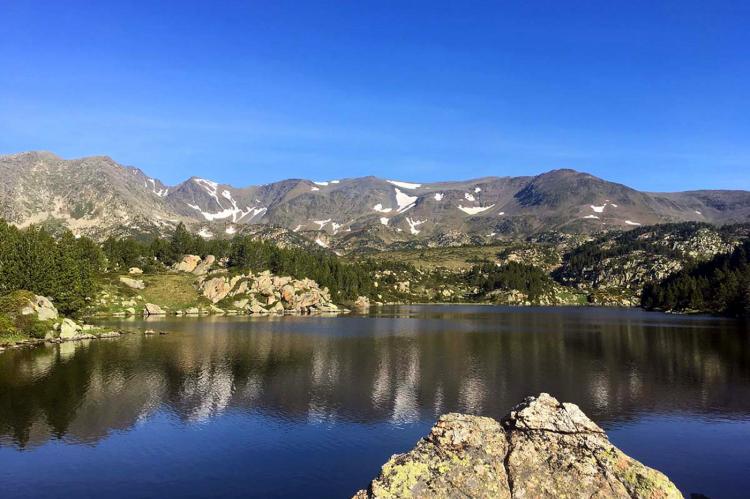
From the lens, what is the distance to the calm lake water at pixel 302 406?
3619 centimetres

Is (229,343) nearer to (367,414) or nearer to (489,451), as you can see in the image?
(367,414)

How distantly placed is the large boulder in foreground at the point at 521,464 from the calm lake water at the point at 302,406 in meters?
10.6

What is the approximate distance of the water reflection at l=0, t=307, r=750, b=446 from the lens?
52938 millimetres

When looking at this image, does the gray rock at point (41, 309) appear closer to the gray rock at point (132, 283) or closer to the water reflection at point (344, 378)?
the water reflection at point (344, 378)

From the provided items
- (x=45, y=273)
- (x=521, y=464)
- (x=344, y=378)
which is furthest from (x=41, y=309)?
(x=521, y=464)

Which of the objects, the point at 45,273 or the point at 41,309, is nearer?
the point at 41,309

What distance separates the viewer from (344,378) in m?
71.4

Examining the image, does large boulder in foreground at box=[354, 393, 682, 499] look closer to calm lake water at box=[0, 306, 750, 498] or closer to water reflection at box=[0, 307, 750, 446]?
calm lake water at box=[0, 306, 750, 498]

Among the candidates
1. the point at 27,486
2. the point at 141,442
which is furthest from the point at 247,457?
the point at 27,486

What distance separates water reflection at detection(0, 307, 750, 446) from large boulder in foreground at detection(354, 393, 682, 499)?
24.9 m

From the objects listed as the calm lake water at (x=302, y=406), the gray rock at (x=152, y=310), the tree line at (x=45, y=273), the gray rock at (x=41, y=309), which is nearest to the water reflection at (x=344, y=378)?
the calm lake water at (x=302, y=406)

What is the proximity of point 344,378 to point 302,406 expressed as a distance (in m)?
16.5

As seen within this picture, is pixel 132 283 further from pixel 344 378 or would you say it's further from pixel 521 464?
pixel 521 464

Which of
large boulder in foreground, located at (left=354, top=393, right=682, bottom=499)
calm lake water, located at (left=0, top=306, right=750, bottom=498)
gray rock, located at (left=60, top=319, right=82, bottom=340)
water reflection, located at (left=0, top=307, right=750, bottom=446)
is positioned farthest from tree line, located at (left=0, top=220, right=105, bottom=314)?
large boulder in foreground, located at (left=354, top=393, right=682, bottom=499)
